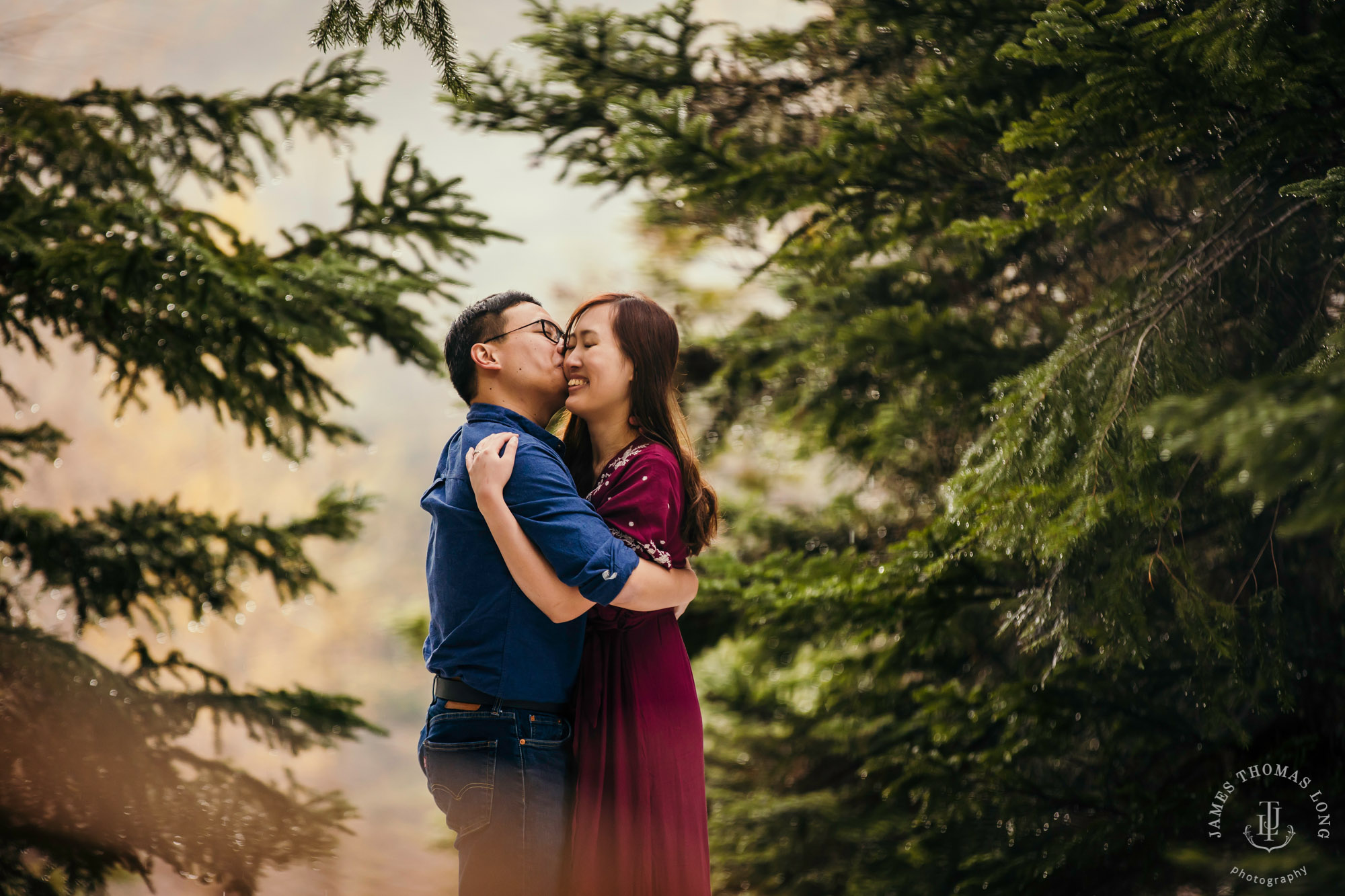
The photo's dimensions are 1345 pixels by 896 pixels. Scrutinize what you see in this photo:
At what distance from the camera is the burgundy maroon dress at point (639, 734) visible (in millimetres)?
2135

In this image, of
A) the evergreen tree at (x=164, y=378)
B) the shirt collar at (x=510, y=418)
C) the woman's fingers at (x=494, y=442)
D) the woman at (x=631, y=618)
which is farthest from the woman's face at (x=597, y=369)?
the evergreen tree at (x=164, y=378)

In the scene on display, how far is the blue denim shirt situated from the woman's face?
0.16m

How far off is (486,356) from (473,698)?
89 centimetres

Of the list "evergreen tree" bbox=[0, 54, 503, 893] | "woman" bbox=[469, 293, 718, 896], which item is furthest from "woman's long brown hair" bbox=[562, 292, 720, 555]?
"evergreen tree" bbox=[0, 54, 503, 893]

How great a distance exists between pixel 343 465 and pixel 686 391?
14915 millimetres

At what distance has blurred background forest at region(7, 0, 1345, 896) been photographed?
2.70 metres

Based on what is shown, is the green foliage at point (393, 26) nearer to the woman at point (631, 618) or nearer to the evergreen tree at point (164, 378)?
the woman at point (631, 618)

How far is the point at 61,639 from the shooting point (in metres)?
4.07

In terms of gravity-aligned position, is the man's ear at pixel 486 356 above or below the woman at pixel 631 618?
above

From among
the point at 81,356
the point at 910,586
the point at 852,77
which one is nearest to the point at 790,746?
the point at 910,586

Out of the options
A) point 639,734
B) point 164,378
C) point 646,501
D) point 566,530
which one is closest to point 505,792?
point 639,734

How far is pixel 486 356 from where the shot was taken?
2420mm

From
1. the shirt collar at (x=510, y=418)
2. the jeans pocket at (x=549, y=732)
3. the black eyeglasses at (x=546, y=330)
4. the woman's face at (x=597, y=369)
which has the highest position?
the black eyeglasses at (x=546, y=330)

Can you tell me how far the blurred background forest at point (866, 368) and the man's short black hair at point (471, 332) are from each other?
0.61 metres
